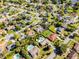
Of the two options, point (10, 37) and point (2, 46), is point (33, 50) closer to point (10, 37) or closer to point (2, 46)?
point (2, 46)

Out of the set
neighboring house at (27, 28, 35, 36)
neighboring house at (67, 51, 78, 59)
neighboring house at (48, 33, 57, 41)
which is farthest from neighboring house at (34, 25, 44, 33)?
neighboring house at (67, 51, 78, 59)

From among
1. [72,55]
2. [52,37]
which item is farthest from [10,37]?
[72,55]

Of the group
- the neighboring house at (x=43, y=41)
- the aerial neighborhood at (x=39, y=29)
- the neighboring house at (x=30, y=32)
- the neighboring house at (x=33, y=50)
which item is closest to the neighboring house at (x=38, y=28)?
the aerial neighborhood at (x=39, y=29)

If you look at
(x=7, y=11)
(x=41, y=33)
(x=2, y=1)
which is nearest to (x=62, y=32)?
(x=41, y=33)

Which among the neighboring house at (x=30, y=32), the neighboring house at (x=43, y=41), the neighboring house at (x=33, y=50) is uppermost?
the neighboring house at (x=30, y=32)

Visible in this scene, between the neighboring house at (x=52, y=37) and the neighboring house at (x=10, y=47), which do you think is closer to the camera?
the neighboring house at (x=10, y=47)

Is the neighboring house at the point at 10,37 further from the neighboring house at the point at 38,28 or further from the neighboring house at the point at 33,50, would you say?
the neighboring house at the point at 38,28

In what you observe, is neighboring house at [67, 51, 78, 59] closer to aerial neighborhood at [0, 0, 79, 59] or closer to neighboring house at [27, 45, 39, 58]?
aerial neighborhood at [0, 0, 79, 59]
